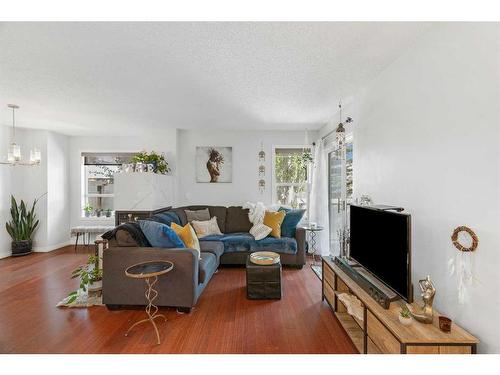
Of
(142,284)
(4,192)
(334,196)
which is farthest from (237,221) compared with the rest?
(4,192)

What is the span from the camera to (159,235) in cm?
253

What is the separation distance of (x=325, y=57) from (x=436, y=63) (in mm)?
858

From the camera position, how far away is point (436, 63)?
5.63 ft

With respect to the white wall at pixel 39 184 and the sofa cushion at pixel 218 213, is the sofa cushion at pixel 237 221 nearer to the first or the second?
the sofa cushion at pixel 218 213

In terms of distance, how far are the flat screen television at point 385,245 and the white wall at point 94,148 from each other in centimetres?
437

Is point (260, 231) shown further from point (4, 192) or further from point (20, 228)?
point (4, 192)

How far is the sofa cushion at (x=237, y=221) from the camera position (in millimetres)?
4387

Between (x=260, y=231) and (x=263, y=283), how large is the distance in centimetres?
124

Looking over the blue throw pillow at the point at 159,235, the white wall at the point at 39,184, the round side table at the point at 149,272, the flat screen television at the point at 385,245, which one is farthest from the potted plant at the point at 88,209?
the flat screen television at the point at 385,245

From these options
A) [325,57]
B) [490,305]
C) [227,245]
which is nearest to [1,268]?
[227,245]

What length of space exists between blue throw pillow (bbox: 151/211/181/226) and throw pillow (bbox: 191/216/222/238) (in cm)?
32
